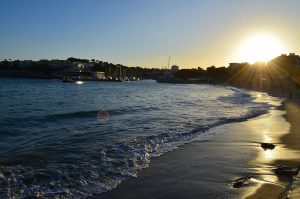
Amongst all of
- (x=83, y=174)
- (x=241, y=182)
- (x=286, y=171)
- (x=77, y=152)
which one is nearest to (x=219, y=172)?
(x=241, y=182)

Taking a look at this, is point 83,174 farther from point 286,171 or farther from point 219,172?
point 286,171

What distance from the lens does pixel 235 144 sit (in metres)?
17.3

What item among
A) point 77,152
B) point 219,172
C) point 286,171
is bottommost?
point 77,152

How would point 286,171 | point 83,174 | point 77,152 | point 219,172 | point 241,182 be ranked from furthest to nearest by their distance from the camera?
point 77,152, point 219,172, point 83,174, point 286,171, point 241,182

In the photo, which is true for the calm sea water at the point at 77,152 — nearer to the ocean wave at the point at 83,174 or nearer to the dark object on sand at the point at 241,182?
the ocean wave at the point at 83,174

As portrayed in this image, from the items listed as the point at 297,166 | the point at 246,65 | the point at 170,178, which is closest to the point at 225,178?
the point at 170,178

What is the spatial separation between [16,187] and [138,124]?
14.9 meters

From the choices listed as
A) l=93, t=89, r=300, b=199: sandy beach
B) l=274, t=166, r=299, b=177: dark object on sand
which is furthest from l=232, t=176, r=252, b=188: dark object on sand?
l=274, t=166, r=299, b=177: dark object on sand

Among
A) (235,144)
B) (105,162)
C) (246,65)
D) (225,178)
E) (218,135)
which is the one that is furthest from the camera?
(246,65)

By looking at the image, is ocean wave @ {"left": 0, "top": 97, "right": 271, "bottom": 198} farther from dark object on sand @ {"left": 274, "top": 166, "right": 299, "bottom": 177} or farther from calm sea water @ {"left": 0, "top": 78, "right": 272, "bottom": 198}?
dark object on sand @ {"left": 274, "top": 166, "right": 299, "bottom": 177}

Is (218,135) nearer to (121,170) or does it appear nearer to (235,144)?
(235,144)

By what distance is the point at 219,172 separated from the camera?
11.7 meters

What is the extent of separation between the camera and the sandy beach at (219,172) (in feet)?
31.1

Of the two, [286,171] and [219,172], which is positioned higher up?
[286,171]
